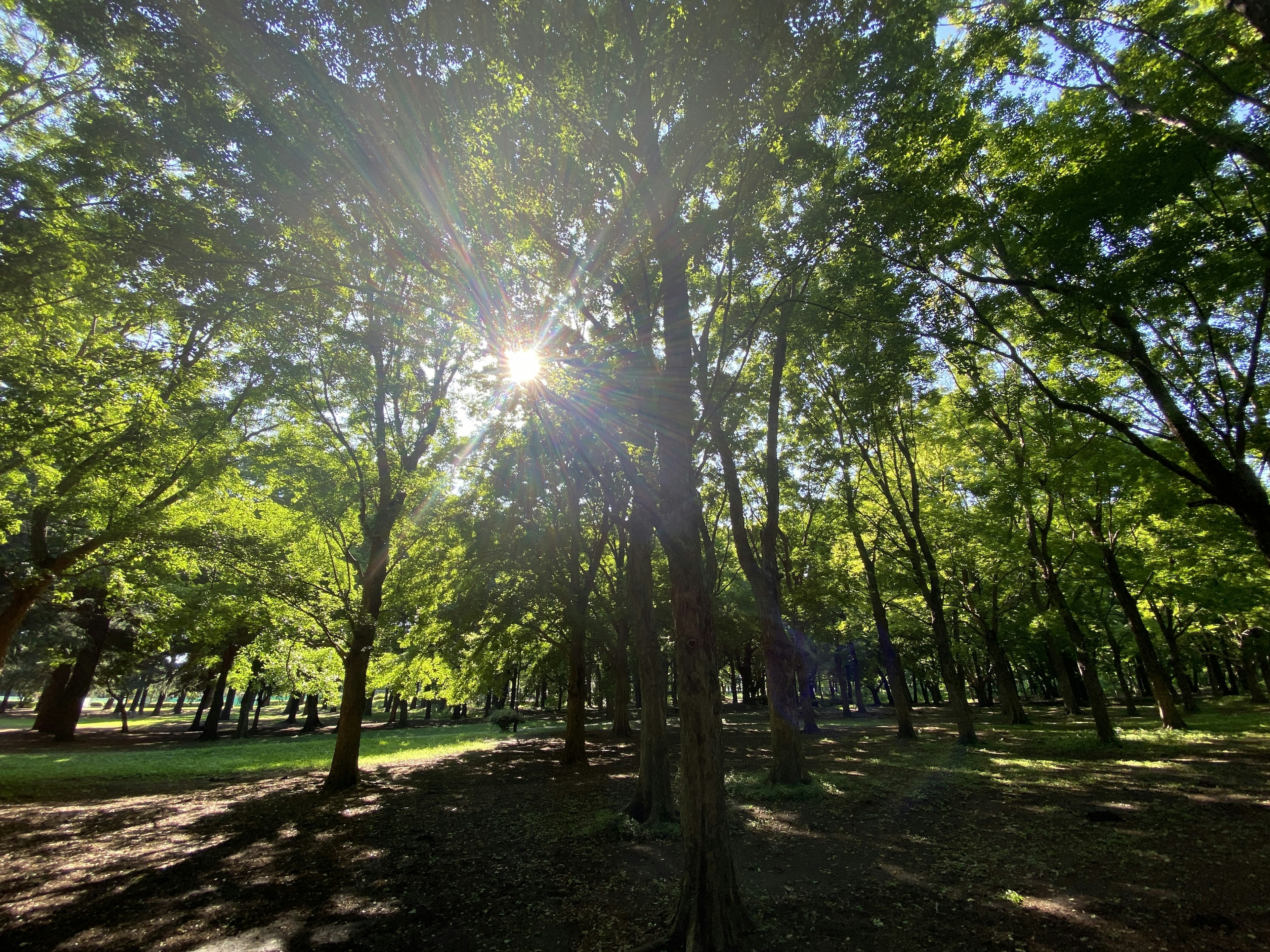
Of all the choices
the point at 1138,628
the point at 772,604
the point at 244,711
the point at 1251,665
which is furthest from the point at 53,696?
the point at 1251,665

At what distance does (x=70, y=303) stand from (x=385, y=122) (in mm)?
9081

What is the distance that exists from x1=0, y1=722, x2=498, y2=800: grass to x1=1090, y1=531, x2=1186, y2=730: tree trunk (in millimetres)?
24720

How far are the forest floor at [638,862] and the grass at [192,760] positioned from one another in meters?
0.76

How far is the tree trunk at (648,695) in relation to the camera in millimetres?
9484

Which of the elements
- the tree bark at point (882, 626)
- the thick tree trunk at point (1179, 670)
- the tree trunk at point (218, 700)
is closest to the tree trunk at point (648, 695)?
the tree bark at point (882, 626)

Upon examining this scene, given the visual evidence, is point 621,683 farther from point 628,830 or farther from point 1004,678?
point 1004,678

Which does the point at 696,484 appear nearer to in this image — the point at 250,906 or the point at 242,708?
the point at 250,906

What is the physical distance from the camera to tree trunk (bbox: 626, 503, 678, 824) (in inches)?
373

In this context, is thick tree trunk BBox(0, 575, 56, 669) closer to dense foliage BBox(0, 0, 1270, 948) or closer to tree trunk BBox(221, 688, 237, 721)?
dense foliage BBox(0, 0, 1270, 948)

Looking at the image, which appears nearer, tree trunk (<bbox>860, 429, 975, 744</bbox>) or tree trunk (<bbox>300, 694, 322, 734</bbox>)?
tree trunk (<bbox>860, 429, 975, 744</bbox>)

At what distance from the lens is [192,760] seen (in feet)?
67.5

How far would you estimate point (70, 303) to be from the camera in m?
9.95

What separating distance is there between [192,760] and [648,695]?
72.3 ft

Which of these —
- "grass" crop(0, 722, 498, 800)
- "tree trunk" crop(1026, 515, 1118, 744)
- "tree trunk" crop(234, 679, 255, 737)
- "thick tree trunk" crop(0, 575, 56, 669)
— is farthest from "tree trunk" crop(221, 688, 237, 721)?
"tree trunk" crop(1026, 515, 1118, 744)
